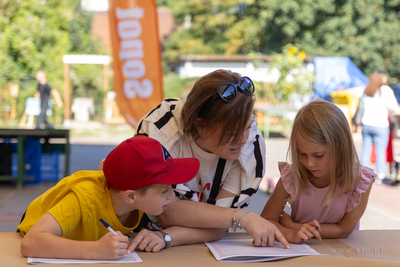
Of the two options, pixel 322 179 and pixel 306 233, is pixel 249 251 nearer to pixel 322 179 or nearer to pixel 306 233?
pixel 306 233

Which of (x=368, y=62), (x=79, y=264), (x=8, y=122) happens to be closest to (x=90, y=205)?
(x=79, y=264)

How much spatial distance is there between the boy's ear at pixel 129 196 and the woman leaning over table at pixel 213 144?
0.67 feet

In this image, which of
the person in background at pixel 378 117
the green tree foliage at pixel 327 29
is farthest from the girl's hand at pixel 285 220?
the green tree foliage at pixel 327 29

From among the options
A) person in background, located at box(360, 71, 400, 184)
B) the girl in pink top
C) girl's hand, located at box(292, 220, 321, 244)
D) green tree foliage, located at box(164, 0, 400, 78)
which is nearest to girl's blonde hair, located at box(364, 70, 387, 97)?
person in background, located at box(360, 71, 400, 184)

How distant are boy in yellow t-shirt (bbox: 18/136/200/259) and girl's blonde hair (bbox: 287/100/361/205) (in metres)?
0.52

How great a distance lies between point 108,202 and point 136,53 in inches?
179

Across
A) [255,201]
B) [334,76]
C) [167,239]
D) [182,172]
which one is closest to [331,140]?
[182,172]

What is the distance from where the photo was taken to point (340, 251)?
1494 mm

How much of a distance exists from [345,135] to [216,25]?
27.6 m

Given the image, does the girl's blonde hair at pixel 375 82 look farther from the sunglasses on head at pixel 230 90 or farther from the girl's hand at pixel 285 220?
the sunglasses on head at pixel 230 90

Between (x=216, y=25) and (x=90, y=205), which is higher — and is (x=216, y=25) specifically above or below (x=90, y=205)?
above

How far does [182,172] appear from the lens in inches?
55.6

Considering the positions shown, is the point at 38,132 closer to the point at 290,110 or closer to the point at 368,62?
the point at 290,110

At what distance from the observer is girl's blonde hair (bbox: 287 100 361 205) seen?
1.69 metres
